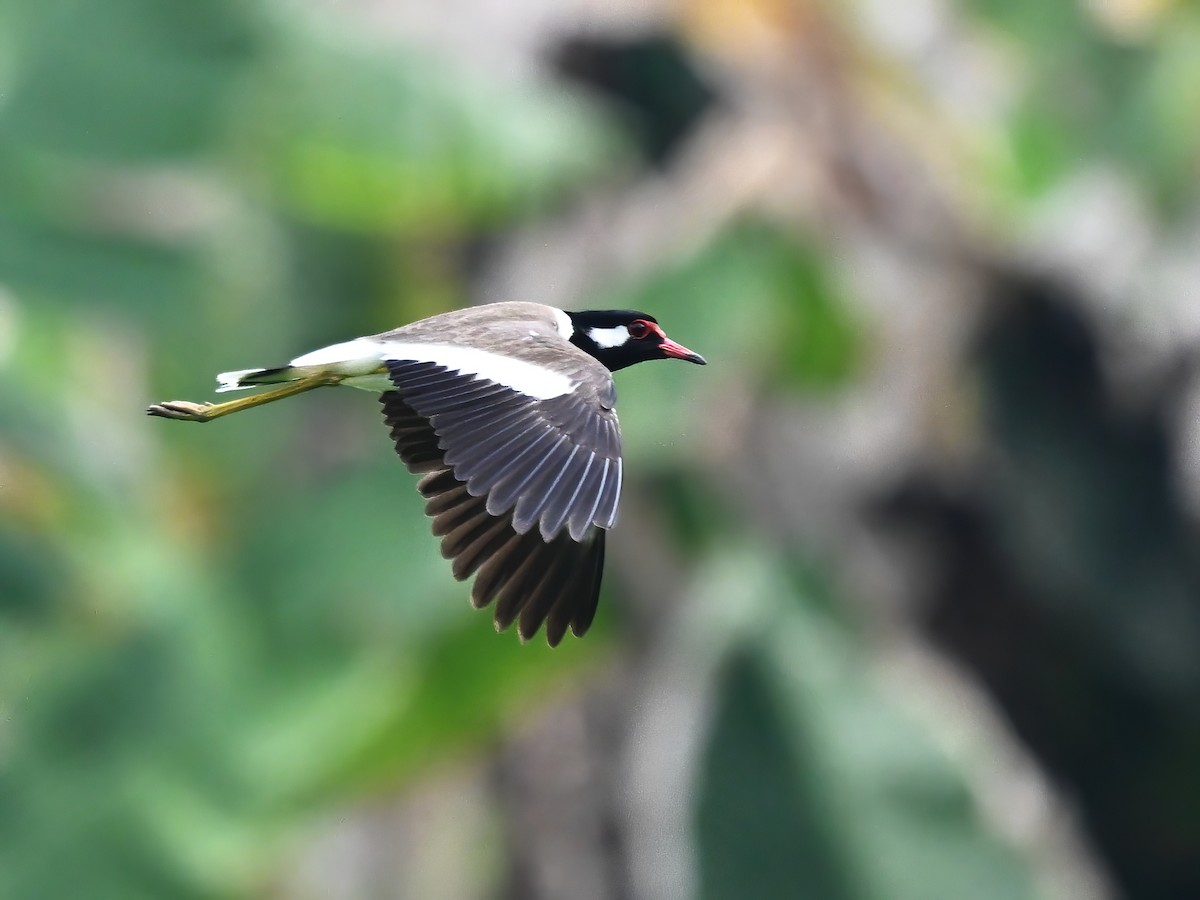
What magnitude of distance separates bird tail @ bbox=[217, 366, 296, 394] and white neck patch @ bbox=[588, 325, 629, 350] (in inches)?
21.4

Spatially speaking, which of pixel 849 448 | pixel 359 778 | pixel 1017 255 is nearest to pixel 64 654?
pixel 359 778

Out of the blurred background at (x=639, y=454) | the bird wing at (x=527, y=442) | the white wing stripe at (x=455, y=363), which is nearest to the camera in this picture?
the bird wing at (x=527, y=442)

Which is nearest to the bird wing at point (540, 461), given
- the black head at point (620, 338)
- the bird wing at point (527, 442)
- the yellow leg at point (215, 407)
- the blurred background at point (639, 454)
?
the bird wing at point (527, 442)

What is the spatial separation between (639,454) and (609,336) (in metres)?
2.93

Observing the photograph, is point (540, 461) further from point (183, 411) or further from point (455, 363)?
point (183, 411)

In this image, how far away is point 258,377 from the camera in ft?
9.78

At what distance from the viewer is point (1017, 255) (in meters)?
7.87

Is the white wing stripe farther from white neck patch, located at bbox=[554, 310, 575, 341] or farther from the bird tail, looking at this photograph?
white neck patch, located at bbox=[554, 310, 575, 341]

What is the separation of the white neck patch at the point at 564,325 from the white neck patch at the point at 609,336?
0.13 feet

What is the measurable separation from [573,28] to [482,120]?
2154 millimetres

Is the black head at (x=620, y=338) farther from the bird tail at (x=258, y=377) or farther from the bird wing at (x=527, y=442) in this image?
the bird tail at (x=258, y=377)

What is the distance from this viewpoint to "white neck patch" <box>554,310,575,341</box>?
10.5 ft

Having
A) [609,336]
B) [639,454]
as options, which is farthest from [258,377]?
[639,454]

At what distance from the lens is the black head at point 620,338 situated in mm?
3219
